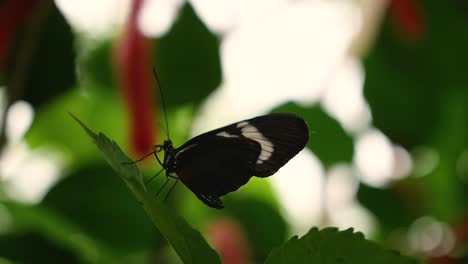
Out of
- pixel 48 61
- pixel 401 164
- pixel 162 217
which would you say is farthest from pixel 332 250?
pixel 401 164

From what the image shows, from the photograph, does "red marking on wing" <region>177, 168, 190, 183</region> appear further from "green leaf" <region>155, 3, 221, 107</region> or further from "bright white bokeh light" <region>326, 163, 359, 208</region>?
"bright white bokeh light" <region>326, 163, 359, 208</region>

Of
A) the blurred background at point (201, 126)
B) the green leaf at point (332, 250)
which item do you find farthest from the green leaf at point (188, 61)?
the green leaf at point (332, 250)

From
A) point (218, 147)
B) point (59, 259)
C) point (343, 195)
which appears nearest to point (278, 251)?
point (218, 147)

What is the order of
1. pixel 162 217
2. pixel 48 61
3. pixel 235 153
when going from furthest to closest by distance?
1. pixel 48 61
2. pixel 235 153
3. pixel 162 217

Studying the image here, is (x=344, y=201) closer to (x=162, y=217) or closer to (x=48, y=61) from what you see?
(x=48, y=61)

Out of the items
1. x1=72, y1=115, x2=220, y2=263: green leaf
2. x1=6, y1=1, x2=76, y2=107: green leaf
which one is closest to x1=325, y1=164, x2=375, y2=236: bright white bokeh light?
x1=6, y1=1, x2=76, y2=107: green leaf

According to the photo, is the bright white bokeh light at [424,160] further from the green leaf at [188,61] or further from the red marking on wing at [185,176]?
the red marking on wing at [185,176]
